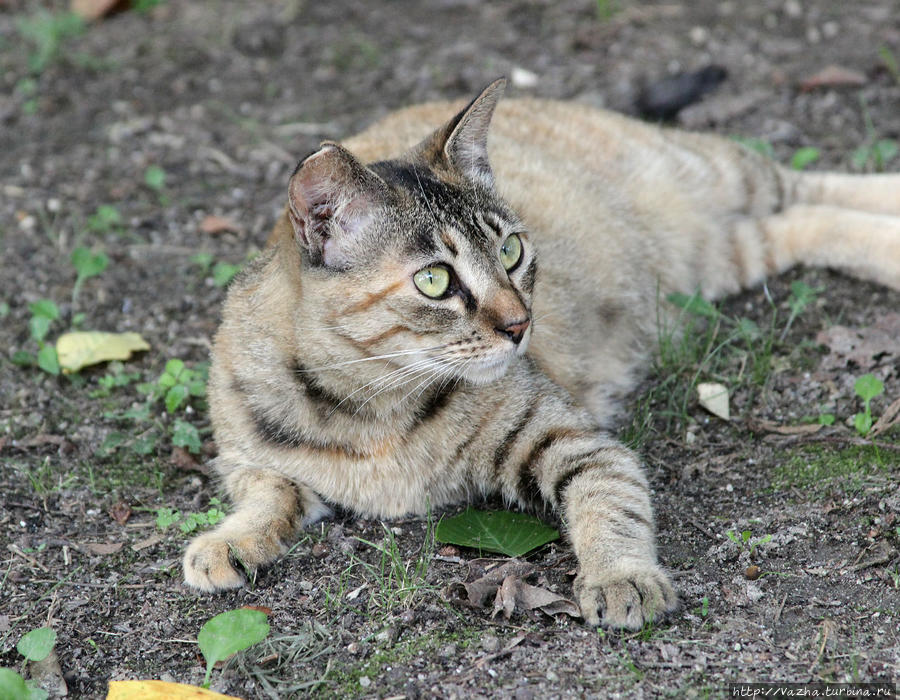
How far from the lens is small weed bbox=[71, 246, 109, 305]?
16.5ft

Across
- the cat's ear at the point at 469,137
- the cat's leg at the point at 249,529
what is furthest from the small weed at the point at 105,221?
the cat's ear at the point at 469,137

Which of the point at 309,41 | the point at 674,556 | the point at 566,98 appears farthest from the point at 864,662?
the point at 309,41

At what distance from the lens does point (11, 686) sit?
108 inches

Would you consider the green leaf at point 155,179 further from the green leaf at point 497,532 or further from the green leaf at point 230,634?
the green leaf at point 230,634

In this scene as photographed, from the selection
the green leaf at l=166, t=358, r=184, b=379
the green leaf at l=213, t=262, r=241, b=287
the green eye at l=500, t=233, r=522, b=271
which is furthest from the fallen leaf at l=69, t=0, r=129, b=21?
the green eye at l=500, t=233, r=522, b=271

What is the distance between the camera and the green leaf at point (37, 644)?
2.94 m

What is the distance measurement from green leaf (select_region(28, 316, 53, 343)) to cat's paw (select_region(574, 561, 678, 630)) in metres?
2.96

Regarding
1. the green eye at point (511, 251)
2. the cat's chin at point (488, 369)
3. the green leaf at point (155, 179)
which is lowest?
the green leaf at point (155, 179)

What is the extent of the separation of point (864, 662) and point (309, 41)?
5940 mm

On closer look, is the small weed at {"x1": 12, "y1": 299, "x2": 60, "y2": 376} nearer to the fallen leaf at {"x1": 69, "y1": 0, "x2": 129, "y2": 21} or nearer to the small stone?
the small stone

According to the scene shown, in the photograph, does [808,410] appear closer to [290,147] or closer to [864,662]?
[864,662]

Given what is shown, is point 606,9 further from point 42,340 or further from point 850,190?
point 42,340

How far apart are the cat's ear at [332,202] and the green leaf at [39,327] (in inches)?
80.3

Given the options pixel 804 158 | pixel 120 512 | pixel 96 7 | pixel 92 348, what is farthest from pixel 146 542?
pixel 96 7
